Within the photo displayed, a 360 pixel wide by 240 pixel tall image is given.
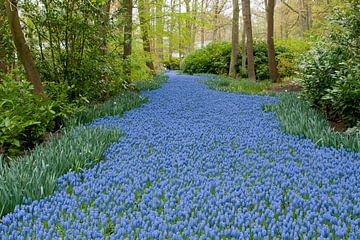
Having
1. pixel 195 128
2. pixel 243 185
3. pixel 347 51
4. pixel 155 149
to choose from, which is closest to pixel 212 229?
pixel 243 185

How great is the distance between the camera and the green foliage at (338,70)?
4.42m

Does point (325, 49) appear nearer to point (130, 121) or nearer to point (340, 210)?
point (130, 121)

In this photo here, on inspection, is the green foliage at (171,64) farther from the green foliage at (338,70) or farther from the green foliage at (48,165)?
the green foliage at (48,165)

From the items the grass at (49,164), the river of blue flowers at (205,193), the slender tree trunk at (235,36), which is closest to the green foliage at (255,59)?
the slender tree trunk at (235,36)

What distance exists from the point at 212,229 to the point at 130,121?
3.37m

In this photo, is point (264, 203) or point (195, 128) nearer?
point (264, 203)

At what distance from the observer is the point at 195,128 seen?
15.1 feet

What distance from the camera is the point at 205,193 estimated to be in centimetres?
247

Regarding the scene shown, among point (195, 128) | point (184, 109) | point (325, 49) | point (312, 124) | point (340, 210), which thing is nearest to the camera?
point (340, 210)

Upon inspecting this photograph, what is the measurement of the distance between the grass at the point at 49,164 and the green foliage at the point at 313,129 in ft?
7.17

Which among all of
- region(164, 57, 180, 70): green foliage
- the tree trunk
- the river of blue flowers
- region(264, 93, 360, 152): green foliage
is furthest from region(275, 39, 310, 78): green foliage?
region(164, 57, 180, 70): green foliage

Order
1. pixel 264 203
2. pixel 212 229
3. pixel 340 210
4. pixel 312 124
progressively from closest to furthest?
pixel 212 229
pixel 340 210
pixel 264 203
pixel 312 124

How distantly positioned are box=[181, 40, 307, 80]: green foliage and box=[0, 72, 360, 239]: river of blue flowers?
9.05m

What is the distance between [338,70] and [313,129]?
60.6 inches
